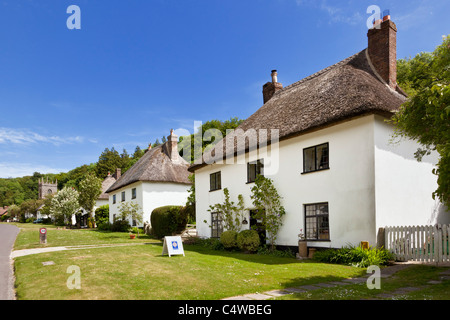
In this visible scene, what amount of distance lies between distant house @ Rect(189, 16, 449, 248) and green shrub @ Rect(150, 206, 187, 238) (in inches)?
256

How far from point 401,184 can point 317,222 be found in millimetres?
3620

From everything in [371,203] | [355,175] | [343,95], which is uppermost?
[343,95]

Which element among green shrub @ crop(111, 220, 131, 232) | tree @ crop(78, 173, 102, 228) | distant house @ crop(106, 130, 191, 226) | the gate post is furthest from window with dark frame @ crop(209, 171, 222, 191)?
tree @ crop(78, 173, 102, 228)

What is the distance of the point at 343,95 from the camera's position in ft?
46.0

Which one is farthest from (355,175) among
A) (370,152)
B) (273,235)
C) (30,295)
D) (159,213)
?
(159,213)

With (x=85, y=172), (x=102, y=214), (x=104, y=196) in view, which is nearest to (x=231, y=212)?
(x=102, y=214)

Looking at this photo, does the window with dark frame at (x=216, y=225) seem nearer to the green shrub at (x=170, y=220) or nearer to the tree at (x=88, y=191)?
the green shrub at (x=170, y=220)

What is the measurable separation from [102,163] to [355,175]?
6754 cm

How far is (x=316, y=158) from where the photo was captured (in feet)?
47.3

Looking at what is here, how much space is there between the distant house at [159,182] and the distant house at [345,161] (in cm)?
1463

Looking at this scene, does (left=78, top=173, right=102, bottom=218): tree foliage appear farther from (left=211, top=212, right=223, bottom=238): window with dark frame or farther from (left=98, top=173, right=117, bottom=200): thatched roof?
(left=211, top=212, right=223, bottom=238): window with dark frame

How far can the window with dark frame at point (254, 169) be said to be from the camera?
17141 mm
